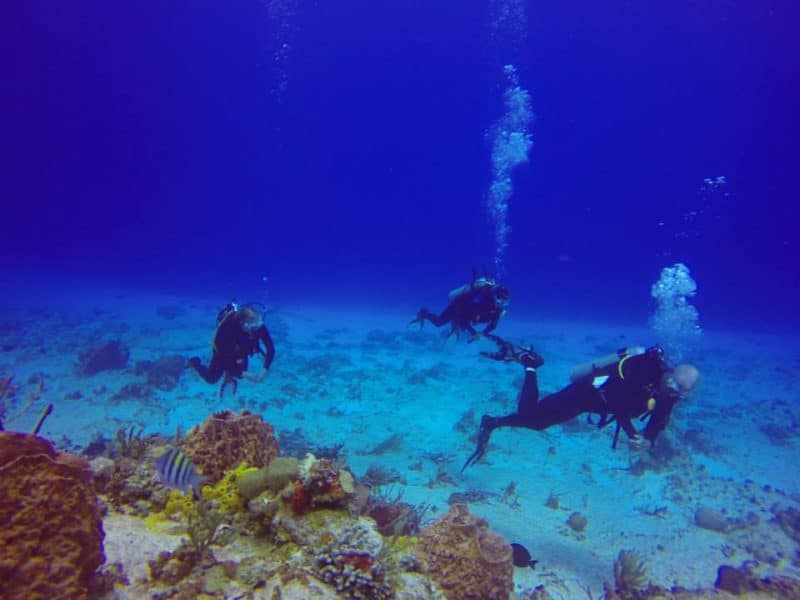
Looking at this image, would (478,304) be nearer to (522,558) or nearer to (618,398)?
(618,398)

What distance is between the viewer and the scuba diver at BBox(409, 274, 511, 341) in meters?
10.0

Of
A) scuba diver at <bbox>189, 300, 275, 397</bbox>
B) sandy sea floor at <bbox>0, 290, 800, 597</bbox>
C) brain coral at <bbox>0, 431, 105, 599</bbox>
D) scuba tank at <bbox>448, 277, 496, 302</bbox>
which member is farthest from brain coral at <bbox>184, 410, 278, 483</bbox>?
scuba tank at <bbox>448, 277, 496, 302</bbox>

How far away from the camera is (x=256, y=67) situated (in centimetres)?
6844

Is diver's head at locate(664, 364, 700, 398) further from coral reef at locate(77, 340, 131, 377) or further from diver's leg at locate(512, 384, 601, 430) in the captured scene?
coral reef at locate(77, 340, 131, 377)

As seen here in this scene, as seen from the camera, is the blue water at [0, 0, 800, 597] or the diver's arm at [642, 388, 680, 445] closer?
the diver's arm at [642, 388, 680, 445]

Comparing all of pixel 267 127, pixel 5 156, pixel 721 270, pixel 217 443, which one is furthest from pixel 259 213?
pixel 217 443

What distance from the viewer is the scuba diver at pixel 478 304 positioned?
32.8ft

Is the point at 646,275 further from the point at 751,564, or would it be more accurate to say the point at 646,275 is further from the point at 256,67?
Answer: the point at 256,67

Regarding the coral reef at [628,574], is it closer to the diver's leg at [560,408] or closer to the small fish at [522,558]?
the small fish at [522,558]

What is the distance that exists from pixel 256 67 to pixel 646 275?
2538 inches

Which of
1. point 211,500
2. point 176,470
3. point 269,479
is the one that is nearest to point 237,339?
point 211,500

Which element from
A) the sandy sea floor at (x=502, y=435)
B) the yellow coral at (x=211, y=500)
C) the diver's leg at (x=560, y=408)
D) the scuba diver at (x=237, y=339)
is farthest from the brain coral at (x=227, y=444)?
the diver's leg at (x=560, y=408)

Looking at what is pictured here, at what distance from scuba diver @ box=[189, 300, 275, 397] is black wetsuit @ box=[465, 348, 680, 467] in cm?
539

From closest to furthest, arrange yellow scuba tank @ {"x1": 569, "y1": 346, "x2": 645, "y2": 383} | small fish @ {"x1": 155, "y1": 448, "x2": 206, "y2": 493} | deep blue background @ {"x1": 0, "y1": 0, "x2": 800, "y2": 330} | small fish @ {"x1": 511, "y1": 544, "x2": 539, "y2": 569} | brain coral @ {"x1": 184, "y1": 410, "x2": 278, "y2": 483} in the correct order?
small fish @ {"x1": 155, "y1": 448, "x2": 206, "y2": 493} → brain coral @ {"x1": 184, "y1": 410, "x2": 278, "y2": 483} → small fish @ {"x1": 511, "y1": 544, "x2": 539, "y2": 569} → yellow scuba tank @ {"x1": 569, "y1": 346, "x2": 645, "y2": 383} → deep blue background @ {"x1": 0, "y1": 0, "x2": 800, "y2": 330}
